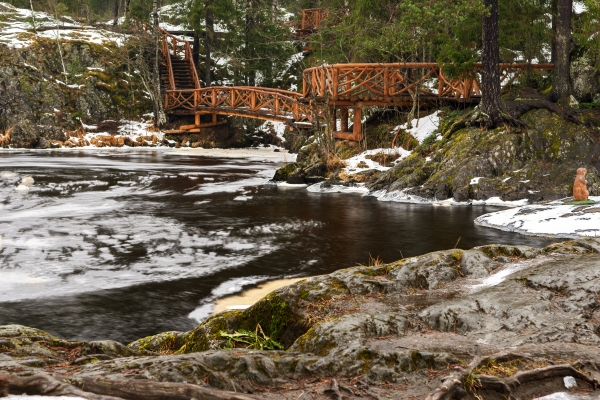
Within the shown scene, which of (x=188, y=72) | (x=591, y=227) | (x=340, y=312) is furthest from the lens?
(x=188, y=72)

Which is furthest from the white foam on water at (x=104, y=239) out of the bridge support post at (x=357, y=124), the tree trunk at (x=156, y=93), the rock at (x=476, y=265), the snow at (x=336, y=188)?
the tree trunk at (x=156, y=93)

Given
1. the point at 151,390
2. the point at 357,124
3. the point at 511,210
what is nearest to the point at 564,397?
the point at 151,390

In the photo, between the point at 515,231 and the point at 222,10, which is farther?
the point at 222,10

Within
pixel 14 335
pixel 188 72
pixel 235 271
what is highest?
pixel 188 72

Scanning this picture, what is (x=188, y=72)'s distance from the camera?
114 ft

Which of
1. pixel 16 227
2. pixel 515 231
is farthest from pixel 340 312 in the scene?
pixel 16 227

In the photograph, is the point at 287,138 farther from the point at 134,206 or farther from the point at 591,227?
the point at 591,227

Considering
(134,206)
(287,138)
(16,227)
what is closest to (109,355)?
(16,227)

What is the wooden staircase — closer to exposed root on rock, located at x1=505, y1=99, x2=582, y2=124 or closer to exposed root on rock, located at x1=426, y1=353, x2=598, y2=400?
exposed root on rock, located at x1=505, y1=99, x2=582, y2=124

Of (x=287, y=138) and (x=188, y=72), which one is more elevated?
(x=188, y=72)

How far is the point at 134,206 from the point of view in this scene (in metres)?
14.6

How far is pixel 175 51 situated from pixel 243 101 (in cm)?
896

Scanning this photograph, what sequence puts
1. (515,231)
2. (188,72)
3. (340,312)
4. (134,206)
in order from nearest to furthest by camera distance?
(340,312), (515,231), (134,206), (188,72)

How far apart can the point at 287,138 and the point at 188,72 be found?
24.9ft
